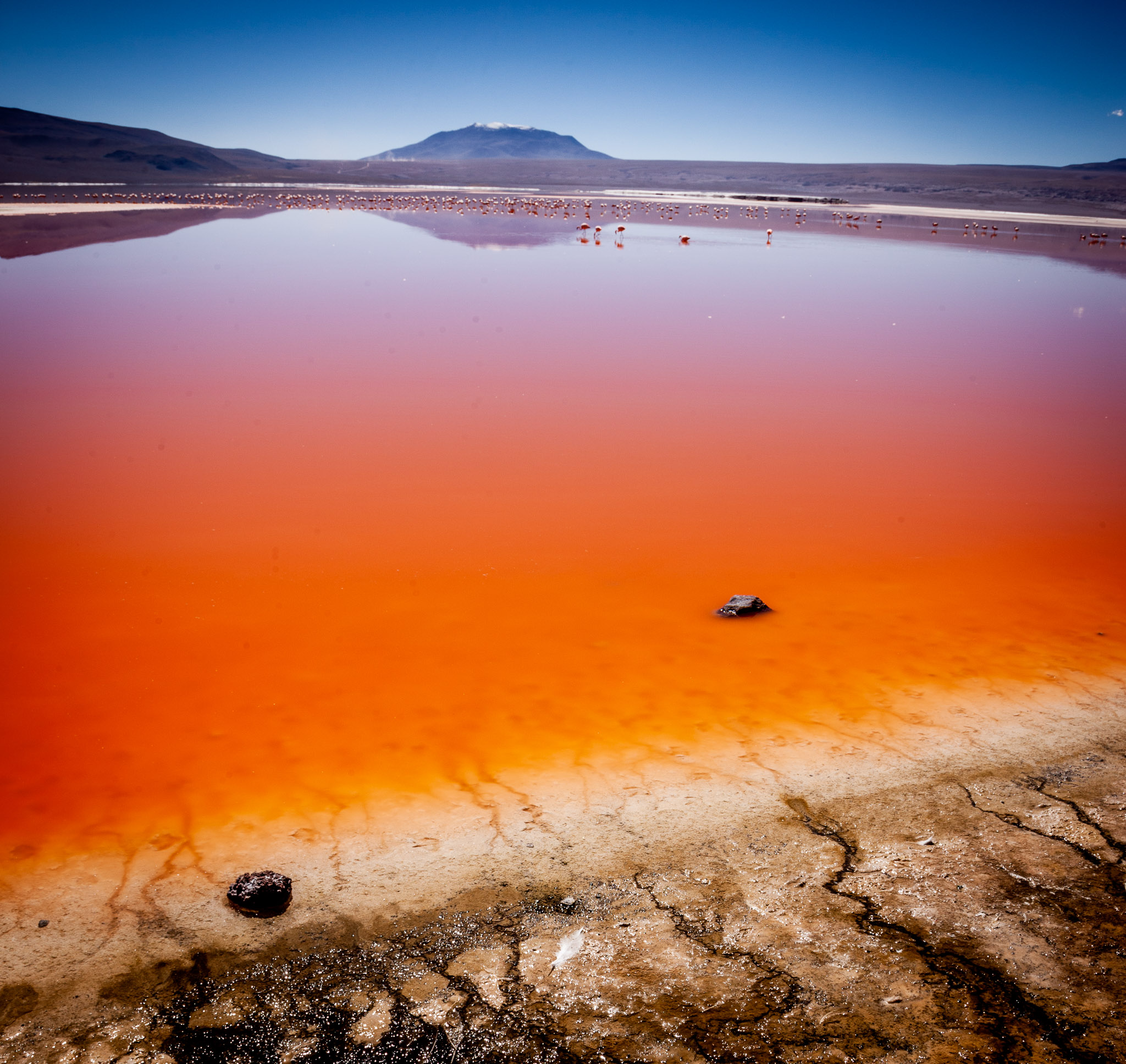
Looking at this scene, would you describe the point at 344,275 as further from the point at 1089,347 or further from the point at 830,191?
the point at 830,191

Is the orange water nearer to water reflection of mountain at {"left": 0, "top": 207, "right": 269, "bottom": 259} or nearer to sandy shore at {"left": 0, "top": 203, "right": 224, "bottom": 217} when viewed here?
water reflection of mountain at {"left": 0, "top": 207, "right": 269, "bottom": 259}

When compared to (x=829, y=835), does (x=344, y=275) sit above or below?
above

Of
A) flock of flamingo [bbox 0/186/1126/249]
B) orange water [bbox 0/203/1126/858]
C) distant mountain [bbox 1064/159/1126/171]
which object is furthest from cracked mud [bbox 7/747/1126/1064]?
distant mountain [bbox 1064/159/1126/171]

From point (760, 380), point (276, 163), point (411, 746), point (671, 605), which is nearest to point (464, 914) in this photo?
point (411, 746)

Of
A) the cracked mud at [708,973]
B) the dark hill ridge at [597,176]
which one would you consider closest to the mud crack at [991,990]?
the cracked mud at [708,973]

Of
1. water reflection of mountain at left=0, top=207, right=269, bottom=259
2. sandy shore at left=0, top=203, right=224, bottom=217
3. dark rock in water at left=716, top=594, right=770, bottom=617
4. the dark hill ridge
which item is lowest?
dark rock in water at left=716, top=594, right=770, bottom=617

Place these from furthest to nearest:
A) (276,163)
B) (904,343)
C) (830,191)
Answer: (276,163)
(830,191)
(904,343)
